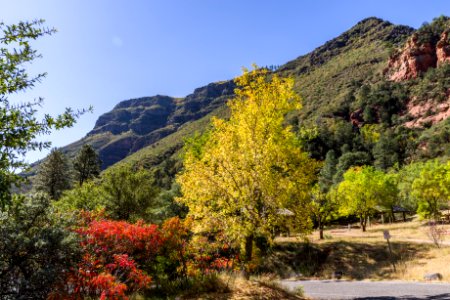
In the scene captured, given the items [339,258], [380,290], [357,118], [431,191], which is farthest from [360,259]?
[357,118]

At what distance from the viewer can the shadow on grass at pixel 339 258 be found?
20688 millimetres

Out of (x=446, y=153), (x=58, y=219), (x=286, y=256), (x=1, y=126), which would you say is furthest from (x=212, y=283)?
(x=446, y=153)

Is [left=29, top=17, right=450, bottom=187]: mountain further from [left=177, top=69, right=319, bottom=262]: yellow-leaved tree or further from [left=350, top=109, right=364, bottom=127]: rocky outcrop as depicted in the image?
[left=177, top=69, right=319, bottom=262]: yellow-leaved tree

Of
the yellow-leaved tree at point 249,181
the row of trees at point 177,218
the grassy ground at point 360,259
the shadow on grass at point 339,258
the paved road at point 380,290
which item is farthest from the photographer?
the shadow on grass at point 339,258

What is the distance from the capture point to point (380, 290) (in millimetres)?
14289

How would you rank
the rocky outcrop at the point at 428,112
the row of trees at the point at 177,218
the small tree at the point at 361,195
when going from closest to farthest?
1. the row of trees at the point at 177,218
2. the small tree at the point at 361,195
3. the rocky outcrop at the point at 428,112

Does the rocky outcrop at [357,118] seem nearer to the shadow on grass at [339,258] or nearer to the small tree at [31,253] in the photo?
the shadow on grass at [339,258]

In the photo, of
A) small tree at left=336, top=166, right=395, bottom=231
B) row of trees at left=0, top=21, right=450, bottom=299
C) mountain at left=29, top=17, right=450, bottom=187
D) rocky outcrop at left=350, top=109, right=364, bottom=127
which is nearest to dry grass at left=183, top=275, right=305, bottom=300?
row of trees at left=0, top=21, right=450, bottom=299

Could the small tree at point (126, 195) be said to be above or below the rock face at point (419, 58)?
below

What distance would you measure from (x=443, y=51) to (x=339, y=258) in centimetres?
13464

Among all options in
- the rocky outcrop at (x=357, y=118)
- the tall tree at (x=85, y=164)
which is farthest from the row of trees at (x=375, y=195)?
the rocky outcrop at (x=357, y=118)

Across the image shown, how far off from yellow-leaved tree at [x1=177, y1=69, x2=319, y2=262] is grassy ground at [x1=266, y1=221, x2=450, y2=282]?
9639 mm

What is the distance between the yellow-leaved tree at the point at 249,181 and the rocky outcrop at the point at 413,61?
462 ft

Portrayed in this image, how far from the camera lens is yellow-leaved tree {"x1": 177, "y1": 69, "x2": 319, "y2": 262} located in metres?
10.9
